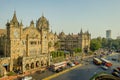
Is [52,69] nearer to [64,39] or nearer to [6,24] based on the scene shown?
[6,24]

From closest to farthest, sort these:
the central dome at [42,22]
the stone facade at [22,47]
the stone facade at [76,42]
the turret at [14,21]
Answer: the stone facade at [22,47]
the turret at [14,21]
the central dome at [42,22]
the stone facade at [76,42]

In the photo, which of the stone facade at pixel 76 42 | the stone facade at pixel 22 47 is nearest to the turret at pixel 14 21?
the stone facade at pixel 22 47


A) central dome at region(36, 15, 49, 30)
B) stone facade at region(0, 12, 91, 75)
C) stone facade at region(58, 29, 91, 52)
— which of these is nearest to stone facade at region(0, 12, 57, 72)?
stone facade at region(0, 12, 91, 75)

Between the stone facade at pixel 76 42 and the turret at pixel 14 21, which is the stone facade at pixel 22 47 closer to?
the turret at pixel 14 21

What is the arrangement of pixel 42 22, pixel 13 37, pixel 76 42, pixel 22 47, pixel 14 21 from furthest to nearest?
pixel 76 42, pixel 42 22, pixel 22 47, pixel 14 21, pixel 13 37

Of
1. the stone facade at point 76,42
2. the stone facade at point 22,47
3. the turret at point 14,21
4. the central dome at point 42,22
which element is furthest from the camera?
the stone facade at point 76,42

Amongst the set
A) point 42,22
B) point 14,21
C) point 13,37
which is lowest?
point 13,37

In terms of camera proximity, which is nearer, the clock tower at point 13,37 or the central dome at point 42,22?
the clock tower at point 13,37

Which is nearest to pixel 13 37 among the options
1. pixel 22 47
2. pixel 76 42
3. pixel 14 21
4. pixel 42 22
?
pixel 14 21

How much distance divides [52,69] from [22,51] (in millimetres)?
16494

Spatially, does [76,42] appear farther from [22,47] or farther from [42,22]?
[22,47]

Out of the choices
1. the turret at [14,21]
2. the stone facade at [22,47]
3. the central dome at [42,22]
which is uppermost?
the central dome at [42,22]

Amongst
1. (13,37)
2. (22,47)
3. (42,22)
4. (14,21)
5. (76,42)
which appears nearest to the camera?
(13,37)

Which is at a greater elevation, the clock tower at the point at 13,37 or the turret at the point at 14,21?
the turret at the point at 14,21
